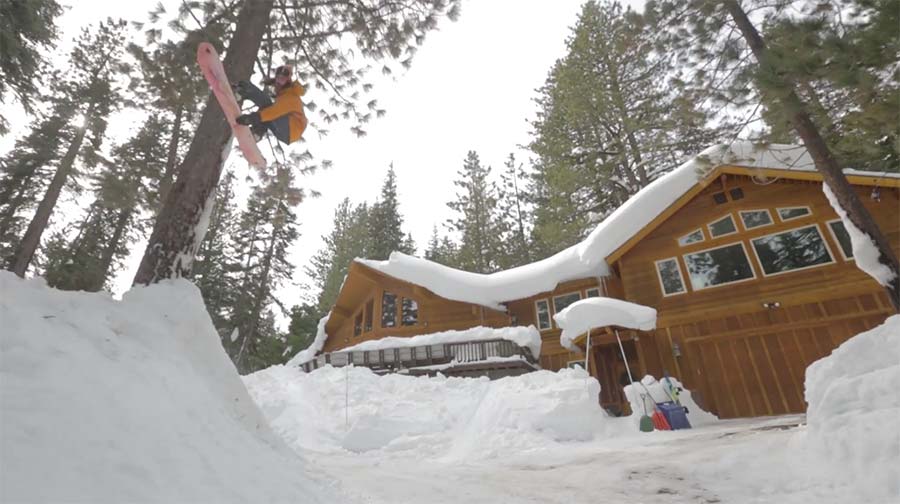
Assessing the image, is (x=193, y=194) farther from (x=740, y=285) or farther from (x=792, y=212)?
(x=792, y=212)

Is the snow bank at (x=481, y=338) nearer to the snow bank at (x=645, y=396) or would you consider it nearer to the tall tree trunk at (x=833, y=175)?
the snow bank at (x=645, y=396)

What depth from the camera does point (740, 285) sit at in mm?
13727

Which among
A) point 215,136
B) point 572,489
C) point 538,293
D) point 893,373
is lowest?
point 572,489

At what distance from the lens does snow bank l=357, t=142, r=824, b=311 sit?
14.6 metres

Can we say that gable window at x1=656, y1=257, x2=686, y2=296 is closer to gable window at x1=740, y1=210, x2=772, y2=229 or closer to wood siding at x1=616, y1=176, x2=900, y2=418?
wood siding at x1=616, y1=176, x2=900, y2=418

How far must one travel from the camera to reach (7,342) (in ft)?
7.82

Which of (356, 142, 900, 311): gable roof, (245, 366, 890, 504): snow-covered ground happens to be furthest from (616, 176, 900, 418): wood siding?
(245, 366, 890, 504): snow-covered ground

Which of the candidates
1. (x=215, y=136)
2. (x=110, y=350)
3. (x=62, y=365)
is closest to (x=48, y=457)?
(x=62, y=365)

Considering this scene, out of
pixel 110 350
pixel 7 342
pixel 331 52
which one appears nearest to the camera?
pixel 7 342

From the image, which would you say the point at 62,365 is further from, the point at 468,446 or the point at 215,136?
the point at 468,446

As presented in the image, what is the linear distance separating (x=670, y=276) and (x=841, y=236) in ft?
15.4

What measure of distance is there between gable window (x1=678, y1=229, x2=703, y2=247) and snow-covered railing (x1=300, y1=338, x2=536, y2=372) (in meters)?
6.60

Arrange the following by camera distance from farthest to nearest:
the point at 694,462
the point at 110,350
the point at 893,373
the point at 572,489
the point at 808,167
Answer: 1. the point at 808,167
2. the point at 694,462
3. the point at 572,489
4. the point at 893,373
5. the point at 110,350

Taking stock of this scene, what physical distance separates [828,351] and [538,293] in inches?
359
